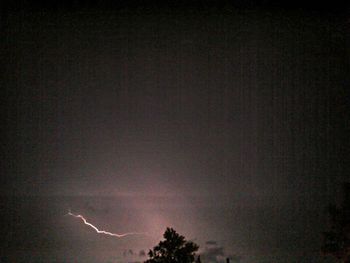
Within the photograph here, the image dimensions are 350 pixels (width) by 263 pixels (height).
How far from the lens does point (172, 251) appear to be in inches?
328

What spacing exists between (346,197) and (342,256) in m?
1.47

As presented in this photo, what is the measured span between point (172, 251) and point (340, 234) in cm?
431

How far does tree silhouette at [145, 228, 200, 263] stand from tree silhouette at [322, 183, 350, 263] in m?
3.70

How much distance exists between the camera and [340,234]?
30.5ft

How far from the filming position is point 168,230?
27.4 feet

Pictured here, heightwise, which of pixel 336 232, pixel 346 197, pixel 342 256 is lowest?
pixel 342 256

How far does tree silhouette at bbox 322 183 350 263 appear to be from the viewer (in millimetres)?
9188

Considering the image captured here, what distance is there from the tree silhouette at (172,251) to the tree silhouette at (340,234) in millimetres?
3696

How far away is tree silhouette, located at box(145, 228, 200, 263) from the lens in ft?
27.2

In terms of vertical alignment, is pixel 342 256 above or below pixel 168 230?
below

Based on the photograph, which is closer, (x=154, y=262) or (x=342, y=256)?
(x=154, y=262)

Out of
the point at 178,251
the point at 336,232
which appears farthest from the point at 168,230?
the point at 336,232

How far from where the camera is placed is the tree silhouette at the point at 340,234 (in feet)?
30.1

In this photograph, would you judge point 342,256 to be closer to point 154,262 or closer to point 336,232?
point 336,232
